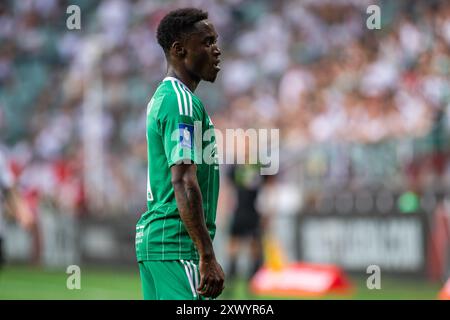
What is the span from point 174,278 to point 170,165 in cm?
57

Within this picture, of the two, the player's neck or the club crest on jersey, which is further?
the player's neck

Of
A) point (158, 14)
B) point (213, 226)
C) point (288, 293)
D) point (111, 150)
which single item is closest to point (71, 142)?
point (111, 150)

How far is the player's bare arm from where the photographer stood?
4.78m

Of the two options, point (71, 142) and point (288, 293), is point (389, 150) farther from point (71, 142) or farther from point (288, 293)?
point (71, 142)

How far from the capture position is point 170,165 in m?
4.85

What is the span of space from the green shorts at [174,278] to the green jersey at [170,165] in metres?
0.04

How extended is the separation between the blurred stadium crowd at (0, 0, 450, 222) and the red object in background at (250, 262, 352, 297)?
1.77m

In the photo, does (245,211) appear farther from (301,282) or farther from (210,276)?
(210,276)

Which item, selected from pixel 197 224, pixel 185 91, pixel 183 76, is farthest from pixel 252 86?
pixel 197 224

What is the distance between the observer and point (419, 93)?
51.8ft

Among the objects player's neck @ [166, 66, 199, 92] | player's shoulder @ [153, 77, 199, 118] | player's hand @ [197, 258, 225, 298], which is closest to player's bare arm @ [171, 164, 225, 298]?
player's hand @ [197, 258, 225, 298]

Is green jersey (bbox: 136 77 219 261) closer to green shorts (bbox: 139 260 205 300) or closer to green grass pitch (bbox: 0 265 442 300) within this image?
green shorts (bbox: 139 260 205 300)

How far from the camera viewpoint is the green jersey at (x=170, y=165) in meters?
4.88

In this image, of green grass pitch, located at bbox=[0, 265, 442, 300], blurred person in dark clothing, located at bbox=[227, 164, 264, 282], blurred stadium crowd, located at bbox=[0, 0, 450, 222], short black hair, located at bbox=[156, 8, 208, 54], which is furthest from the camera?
blurred stadium crowd, located at bbox=[0, 0, 450, 222]
